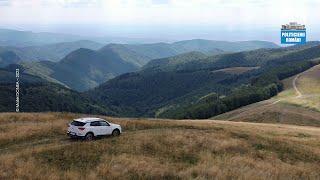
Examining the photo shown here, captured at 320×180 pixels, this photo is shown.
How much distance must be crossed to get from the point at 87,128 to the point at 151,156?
23.4ft

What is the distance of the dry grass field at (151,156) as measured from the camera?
2819cm

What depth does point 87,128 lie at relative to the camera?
1458 inches

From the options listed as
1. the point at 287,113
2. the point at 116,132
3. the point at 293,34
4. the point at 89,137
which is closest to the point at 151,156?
the point at 89,137

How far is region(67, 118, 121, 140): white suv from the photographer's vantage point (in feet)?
121

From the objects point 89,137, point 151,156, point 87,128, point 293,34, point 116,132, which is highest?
point 293,34

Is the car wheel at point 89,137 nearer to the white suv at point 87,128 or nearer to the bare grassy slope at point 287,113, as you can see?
the white suv at point 87,128

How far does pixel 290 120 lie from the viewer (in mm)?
109938

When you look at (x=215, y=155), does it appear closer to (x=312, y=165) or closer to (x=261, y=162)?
A: (x=261, y=162)

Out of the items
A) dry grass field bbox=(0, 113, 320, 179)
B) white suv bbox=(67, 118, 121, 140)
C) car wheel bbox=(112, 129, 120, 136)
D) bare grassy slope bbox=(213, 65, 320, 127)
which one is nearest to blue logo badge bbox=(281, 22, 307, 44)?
bare grassy slope bbox=(213, 65, 320, 127)

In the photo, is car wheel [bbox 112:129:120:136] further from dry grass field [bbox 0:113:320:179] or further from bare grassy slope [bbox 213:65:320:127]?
bare grassy slope [bbox 213:65:320:127]

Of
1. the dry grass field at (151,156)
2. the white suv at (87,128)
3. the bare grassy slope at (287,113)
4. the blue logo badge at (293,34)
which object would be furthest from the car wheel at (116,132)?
the bare grassy slope at (287,113)

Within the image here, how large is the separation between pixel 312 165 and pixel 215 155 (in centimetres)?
848

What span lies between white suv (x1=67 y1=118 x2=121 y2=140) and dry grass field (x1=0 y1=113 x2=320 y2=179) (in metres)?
1.17

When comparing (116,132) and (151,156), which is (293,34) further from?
(151,156)
